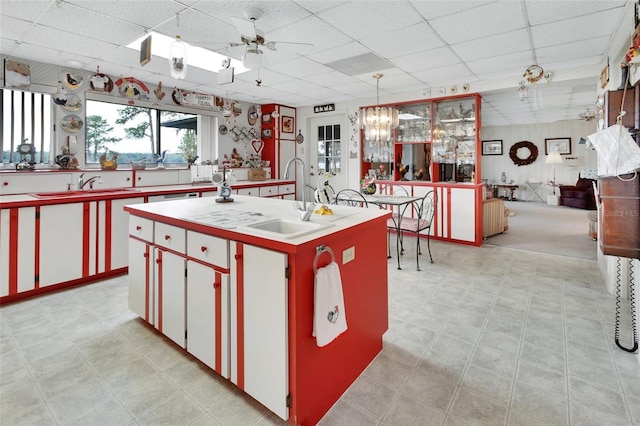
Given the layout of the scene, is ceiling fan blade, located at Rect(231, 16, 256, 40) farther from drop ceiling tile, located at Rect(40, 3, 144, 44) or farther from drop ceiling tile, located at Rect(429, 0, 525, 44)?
drop ceiling tile, located at Rect(429, 0, 525, 44)

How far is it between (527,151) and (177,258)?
12319 mm

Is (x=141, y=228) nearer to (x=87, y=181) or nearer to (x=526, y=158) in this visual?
(x=87, y=181)

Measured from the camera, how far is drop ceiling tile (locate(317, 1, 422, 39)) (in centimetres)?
279

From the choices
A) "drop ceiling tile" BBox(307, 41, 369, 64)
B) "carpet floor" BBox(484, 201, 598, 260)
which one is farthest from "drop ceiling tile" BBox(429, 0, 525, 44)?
"carpet floor" BBox(484, 201, 598, 260)

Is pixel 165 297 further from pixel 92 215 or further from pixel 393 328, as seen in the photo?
pixel 92 215

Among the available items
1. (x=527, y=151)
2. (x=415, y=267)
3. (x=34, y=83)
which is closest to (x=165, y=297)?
(x=415, y=267)

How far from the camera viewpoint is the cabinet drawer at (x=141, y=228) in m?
2.53

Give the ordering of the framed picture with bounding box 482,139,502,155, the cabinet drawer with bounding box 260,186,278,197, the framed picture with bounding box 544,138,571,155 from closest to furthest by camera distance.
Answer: the cabinet drawer with bounding box 260,186,278,197
the framed picture with bounding box 544,138,571,155
the framed picture with bounding box 482,139,502,155

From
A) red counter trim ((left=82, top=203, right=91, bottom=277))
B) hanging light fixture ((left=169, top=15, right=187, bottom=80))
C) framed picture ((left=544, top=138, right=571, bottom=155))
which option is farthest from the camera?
framed picture ((left=544, top=138, right=571, bottom=155))

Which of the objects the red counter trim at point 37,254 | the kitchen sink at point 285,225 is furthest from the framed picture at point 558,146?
the red counter trim at point 37,254

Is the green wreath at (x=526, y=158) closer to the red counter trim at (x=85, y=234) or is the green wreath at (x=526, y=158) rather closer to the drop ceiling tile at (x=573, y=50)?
the drop ceiling tile at (x=573, y=50)

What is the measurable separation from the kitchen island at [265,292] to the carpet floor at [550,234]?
4111mm

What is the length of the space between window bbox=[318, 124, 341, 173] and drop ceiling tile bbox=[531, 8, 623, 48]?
4150 millimetres

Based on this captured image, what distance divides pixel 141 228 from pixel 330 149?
208 inches
